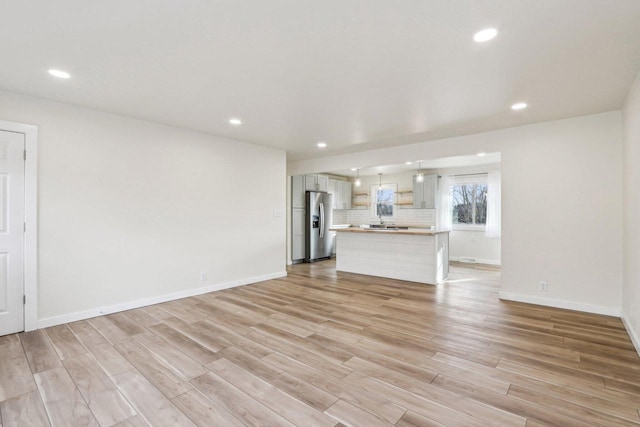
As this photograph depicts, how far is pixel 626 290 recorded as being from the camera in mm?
3346

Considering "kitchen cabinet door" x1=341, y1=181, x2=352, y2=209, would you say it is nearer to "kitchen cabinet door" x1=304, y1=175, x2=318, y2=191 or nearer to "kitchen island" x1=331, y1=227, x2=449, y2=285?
"kitchen cabinet door" x1=304, y1=175, x2=318, y2=191

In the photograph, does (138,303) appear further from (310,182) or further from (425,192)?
(425,192)

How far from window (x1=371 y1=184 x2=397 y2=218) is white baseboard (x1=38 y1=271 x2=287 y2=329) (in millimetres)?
4766

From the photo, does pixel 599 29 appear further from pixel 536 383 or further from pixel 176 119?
pixel 176 119

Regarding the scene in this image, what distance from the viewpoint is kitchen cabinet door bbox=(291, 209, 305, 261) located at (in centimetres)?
739

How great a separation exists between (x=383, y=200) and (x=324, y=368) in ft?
24.0

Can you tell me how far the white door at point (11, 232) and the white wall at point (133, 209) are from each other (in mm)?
163

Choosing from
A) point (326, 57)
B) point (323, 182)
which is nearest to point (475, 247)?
point (323, 182)

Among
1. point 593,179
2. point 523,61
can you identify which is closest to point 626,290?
point 593,179

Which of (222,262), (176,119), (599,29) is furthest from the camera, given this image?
(222,262)

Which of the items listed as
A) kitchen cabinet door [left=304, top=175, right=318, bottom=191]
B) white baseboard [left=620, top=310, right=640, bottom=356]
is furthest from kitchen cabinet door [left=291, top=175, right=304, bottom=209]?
white baseboard [left=620, top=310, right=640, bottom=356]

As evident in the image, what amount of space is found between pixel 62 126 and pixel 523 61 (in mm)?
4668

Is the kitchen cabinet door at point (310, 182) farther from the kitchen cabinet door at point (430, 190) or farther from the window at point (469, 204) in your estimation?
the window at point (469, 204)

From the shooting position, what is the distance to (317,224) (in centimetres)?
783
